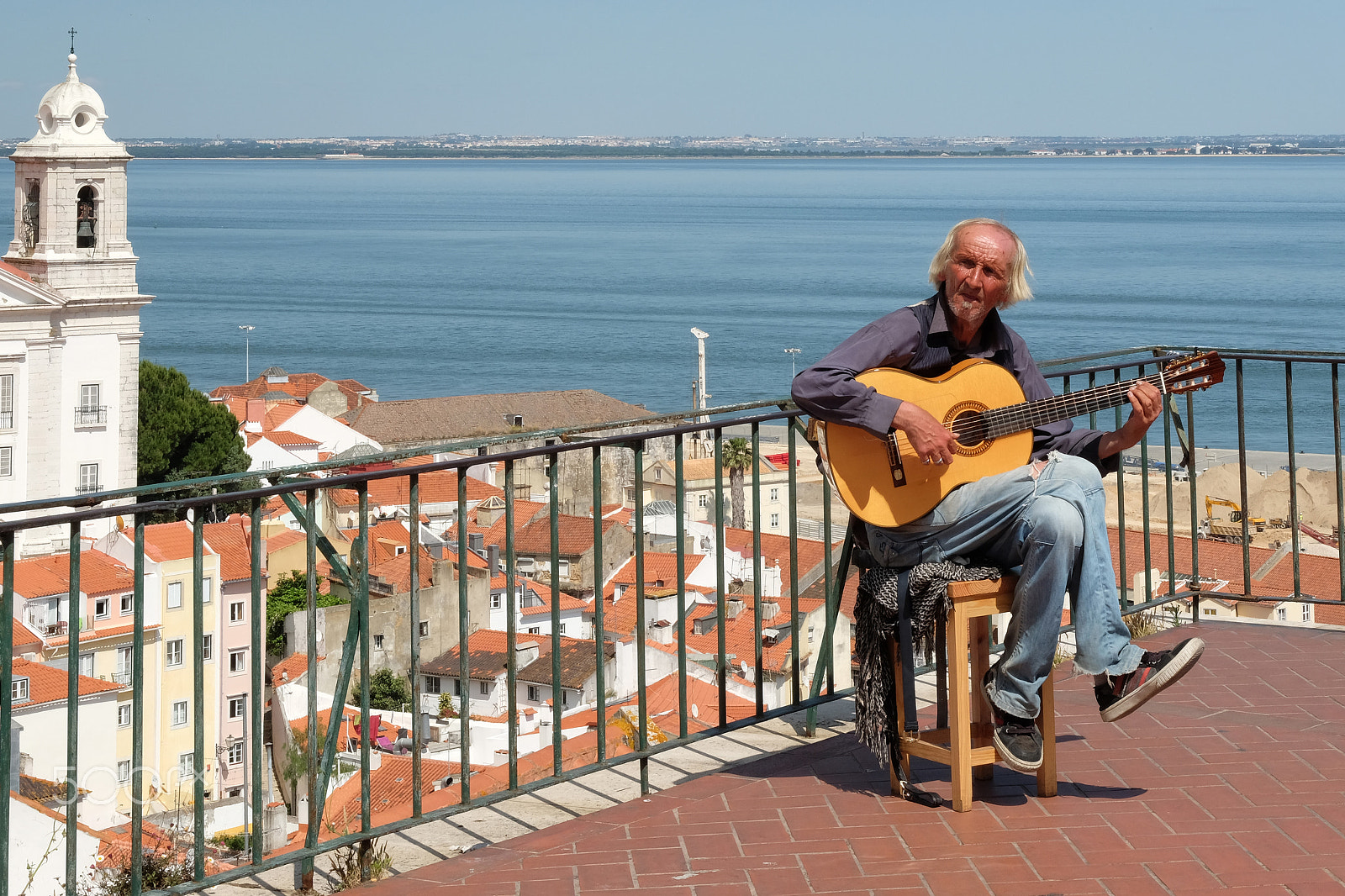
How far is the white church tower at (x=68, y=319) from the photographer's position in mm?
52781

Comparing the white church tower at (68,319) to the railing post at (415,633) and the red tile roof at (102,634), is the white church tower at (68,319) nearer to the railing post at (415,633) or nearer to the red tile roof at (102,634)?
the red tile roof at (102,634)

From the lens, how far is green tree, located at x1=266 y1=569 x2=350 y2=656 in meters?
37.3

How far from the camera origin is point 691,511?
5341cm

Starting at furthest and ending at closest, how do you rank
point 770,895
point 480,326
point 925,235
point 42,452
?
point 925,235
point 480,326
point 42,452
point 770,895

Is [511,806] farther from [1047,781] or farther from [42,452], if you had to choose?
[42,452]

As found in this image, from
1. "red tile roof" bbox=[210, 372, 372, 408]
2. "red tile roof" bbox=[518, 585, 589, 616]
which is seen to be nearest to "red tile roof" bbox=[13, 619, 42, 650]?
"red tile roof" bbox=[518, 585, 589, 616]

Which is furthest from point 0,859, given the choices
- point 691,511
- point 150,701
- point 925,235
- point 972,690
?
point 925,235

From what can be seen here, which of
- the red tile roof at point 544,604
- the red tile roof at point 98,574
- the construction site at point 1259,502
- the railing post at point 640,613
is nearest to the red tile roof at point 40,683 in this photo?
the red tile roof at point 98,574

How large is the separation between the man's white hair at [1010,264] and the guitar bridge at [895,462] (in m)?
0.43

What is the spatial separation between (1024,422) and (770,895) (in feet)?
4.12

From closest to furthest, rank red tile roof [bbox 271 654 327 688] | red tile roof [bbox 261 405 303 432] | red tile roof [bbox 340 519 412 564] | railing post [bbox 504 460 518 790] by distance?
railing post [bbox 504 460 518 790]
red tile roof [bbox 271 654 327 688]
red tile roof [bbox 340 519 412 564]
red tile roof [bbox 261 405 303 432]

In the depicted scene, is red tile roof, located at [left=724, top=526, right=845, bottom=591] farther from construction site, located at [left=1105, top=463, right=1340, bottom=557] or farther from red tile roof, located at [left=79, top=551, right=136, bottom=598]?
red tile roof, located at [left=79, top=551, right=136, bottom=598]

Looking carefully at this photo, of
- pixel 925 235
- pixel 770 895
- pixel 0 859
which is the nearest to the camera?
pixel 0 859

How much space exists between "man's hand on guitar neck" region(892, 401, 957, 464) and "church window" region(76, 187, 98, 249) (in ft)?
185
